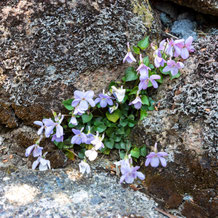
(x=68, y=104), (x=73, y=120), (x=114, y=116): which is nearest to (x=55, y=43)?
(x=68, y=104)

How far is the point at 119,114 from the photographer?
194cm

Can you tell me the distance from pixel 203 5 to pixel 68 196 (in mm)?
1994

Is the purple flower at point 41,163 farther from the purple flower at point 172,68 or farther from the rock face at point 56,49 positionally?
the purple flower at point 172,68

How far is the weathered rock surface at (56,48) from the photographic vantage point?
183 centimetres

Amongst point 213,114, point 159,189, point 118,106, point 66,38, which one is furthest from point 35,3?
point 159,189

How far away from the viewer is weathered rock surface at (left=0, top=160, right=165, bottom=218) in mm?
1569

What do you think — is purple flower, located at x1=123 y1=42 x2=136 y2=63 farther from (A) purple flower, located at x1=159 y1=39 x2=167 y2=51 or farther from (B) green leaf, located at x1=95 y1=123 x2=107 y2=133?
(B) green leaf, located at x1=95 y1=123 x2=107 y2=133

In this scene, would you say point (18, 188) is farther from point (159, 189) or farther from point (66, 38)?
point (66, 38)

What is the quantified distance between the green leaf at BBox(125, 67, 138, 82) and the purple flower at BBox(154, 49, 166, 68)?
17 centimetres

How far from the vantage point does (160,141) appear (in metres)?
1.84

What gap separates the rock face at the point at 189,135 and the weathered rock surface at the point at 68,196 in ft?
0.64

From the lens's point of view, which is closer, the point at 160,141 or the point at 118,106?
the point at 160,141

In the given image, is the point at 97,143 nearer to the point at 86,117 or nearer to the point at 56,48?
the point at 86,117

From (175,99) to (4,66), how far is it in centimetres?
126
